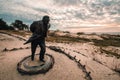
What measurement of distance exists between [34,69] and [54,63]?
56.9 inches

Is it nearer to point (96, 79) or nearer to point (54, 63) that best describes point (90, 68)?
point (96, 79)

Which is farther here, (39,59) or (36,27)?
(39,59)

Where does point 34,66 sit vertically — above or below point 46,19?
below

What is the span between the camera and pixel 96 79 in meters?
7.90

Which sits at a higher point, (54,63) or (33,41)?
(33,41)

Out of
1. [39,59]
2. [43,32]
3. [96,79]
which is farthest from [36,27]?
[96,79]

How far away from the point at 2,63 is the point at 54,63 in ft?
11.2

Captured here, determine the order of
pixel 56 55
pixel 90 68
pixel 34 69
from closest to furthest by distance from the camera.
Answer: pixel 34 69
pixel 90 68
pixel 56 55

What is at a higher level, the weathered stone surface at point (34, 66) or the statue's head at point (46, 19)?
the statue's head at point (46, 19)

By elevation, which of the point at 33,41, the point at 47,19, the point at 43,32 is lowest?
the point at 33,41

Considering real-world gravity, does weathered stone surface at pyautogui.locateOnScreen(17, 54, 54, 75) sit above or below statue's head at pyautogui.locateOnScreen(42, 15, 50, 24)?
below

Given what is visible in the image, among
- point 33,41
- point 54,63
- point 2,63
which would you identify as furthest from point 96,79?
point 2,63

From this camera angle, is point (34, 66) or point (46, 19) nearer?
point (46, 19)

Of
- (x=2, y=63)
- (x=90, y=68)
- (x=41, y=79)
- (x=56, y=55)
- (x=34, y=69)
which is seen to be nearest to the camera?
(x=41, y=79)
